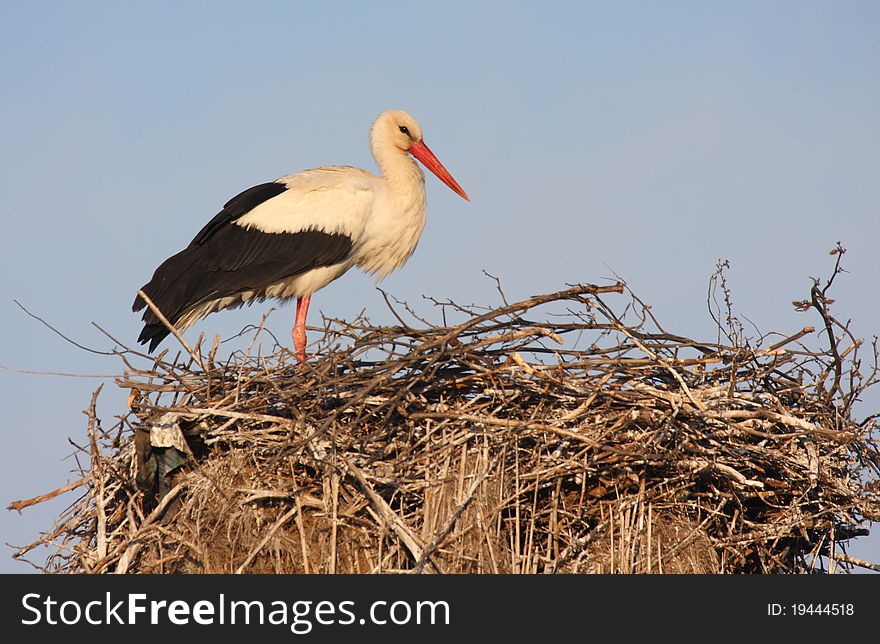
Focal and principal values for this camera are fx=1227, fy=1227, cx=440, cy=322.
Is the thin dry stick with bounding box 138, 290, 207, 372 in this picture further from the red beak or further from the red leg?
the red beak

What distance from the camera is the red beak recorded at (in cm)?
873

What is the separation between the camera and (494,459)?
5.81m

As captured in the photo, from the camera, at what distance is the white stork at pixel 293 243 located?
300 inches

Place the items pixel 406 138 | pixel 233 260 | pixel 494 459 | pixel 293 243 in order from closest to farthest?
pixel 494 459 → pixel 233 260 → pixel 293 243 → pixel 406 138

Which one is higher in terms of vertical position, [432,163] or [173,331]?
[432,163]

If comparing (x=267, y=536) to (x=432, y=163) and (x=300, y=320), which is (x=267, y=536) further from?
(x=432, y=163)

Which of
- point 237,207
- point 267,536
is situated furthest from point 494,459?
point 237,207

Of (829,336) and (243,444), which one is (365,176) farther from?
(829,336)

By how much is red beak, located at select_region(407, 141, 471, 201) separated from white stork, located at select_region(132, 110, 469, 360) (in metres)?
0.33

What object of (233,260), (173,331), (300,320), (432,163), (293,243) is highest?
(432,163)

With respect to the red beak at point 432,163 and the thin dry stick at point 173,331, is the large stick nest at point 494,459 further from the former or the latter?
the red beak at point 432,163

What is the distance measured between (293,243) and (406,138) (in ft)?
4.41

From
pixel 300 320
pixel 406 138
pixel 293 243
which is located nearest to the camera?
pixel 293 243

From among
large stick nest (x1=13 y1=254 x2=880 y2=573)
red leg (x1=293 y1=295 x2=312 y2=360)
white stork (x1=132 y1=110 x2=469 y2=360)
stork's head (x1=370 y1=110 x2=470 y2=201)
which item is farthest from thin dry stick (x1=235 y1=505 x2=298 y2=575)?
stork's head (x1=370 y1=110 x2=470 y2=201)
